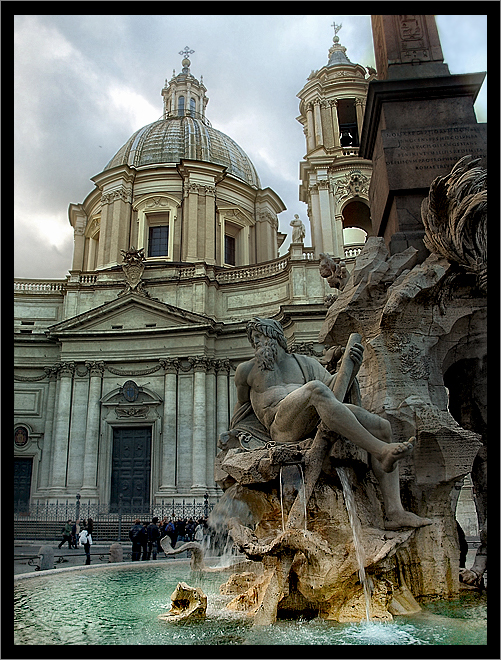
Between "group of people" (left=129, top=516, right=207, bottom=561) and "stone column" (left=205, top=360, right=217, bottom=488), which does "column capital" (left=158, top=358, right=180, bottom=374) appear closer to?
"stone column" (left=205, top=360, right=217, bottom=488)

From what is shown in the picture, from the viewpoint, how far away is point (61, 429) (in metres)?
28.1

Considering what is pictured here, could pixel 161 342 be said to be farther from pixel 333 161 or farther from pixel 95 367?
pixel 333 161

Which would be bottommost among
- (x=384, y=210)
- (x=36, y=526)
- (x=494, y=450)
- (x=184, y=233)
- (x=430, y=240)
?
(x=36, y=526)

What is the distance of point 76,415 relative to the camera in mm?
28422

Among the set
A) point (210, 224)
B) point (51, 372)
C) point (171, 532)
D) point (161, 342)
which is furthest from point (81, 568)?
point (210, 224)

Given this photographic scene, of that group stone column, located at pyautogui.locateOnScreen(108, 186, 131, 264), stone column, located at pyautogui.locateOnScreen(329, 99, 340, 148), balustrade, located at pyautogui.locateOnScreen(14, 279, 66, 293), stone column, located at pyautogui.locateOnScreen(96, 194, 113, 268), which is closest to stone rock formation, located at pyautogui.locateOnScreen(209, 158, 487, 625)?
stone column, located at pyautogui.locateOnScreen(329, 99, 340, 148)

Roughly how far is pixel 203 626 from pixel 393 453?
6.59ft

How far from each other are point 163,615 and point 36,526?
65.2 feet

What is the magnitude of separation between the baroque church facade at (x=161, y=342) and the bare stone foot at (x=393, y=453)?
881 inches

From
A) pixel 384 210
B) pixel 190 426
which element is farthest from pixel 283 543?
pixel 190 426

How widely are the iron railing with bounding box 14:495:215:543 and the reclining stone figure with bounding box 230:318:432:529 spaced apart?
1675 centimetres

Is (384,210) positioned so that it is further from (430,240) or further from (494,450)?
(494,450)

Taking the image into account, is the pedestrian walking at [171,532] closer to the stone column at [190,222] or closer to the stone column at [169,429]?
the stone column at [169,429]

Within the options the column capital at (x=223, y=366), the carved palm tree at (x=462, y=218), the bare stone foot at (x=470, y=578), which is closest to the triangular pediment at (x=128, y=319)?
the column capital at (x=223, y=366)
